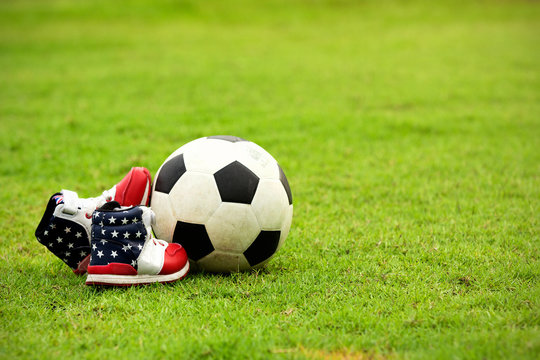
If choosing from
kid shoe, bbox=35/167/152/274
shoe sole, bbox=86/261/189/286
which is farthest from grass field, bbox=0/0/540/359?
kid shoe, bbox=35/167/152/274

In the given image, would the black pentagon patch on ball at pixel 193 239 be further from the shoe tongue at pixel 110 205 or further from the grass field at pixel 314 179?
the shoe tongue at pixel 110 205

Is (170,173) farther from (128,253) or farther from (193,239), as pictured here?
(128,253)

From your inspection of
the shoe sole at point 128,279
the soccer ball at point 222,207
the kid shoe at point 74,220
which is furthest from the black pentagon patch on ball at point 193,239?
the kid shoe at point 74,220

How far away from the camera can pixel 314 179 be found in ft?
22.2

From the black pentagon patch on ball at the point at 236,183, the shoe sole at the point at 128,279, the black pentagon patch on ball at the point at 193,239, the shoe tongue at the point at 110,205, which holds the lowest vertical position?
the shoe sole at the point at 128,279

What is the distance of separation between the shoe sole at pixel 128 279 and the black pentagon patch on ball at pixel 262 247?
1.69ft

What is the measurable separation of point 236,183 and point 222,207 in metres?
0.21

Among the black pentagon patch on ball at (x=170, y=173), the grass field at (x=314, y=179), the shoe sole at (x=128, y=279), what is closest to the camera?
the grass field at (x=314, y=179)

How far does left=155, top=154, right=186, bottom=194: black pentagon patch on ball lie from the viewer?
12.6 feet

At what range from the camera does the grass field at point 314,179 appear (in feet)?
9.94

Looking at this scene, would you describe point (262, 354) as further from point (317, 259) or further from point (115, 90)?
point (115, 90)

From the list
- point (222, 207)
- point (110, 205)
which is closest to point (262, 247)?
point (222, 207)

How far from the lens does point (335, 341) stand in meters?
2.93

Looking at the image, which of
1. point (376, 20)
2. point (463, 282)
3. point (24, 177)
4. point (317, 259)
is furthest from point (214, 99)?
point (376, 20)
